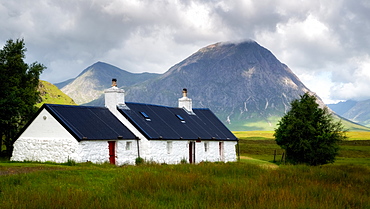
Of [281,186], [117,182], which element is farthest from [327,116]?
[117,182]

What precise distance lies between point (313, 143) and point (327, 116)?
3.56 meters

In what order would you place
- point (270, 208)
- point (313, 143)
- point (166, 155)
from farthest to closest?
point (313, 143), point (166, 155), point (270, 208)

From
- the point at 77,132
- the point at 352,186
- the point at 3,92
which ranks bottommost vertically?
the point at 352,186

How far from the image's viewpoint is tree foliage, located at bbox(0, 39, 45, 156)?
120 feet

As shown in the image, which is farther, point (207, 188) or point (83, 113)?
point (83, 113)

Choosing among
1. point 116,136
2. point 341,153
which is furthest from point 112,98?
point 341,153

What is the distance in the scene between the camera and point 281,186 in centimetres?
1680

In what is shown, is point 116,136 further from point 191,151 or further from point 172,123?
point 191,151

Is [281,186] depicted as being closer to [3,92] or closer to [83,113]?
[83,113]

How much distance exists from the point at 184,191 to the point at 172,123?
1029 inches

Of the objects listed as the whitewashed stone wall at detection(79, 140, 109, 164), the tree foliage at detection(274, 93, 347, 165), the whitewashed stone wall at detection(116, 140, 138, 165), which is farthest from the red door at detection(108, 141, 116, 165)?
the tree foliage at detection(274, 93, 347, 165)

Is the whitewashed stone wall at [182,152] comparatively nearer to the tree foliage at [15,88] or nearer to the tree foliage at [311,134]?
the tree foliage at [311,134]

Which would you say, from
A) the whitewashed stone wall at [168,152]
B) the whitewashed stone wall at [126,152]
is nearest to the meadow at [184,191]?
the whitewashed stone wall at [126,152]

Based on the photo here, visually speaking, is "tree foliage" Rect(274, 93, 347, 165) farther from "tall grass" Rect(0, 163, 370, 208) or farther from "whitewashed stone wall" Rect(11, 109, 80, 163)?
"whitewashed stone wall" Rect(11, 109, 80, 163)
